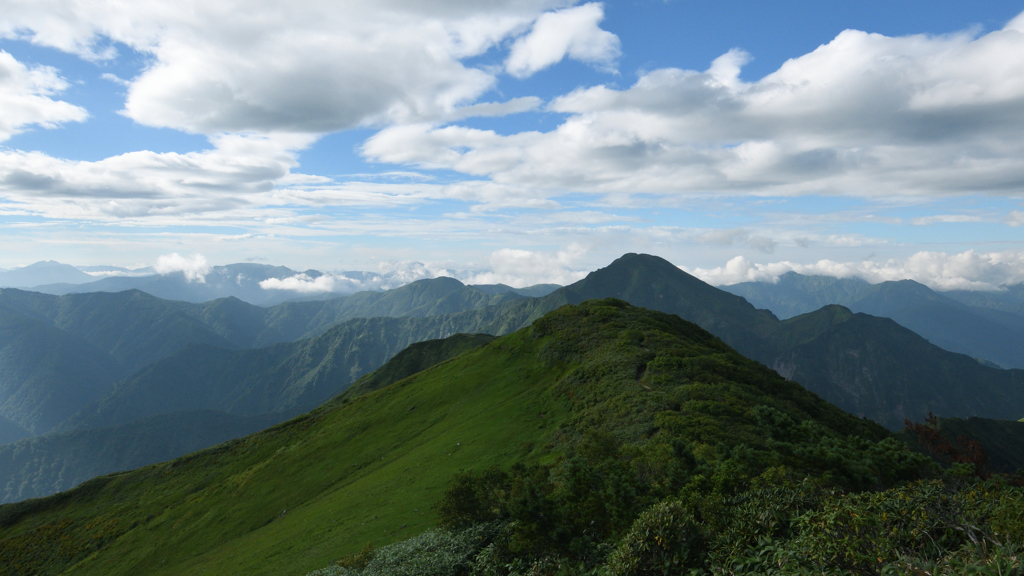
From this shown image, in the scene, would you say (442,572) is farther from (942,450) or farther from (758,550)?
(942,450)

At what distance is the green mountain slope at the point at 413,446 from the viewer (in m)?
41.0

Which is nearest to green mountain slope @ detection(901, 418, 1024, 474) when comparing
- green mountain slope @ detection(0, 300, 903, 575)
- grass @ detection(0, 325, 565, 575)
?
green mountain slope @ detection(0, 300, 903, 575)

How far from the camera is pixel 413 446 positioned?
63.9m

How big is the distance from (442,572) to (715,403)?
3022 centimetres

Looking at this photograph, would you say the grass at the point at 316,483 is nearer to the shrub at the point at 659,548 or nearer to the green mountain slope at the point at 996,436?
the shrub at the point at 659,548

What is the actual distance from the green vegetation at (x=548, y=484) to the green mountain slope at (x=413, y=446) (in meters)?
0.34

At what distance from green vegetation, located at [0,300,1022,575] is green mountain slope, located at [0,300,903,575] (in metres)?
0.34

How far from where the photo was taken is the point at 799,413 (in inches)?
1854

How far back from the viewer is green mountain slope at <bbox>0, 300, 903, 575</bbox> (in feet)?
134

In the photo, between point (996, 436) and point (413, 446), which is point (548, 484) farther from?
point (996, 436)

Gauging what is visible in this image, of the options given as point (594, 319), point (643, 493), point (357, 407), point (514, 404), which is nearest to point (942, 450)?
point (594, 319)

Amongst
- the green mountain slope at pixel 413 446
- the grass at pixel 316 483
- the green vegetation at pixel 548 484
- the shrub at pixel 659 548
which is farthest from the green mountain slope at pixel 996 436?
the shrub at pixel 659 548

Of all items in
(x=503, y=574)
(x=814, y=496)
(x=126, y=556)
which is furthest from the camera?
(x=126, y=556)

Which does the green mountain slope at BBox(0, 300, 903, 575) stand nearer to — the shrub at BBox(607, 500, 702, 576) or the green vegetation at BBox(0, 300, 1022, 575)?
the green vegetation at BBox(0, 300, 1022, 575)
